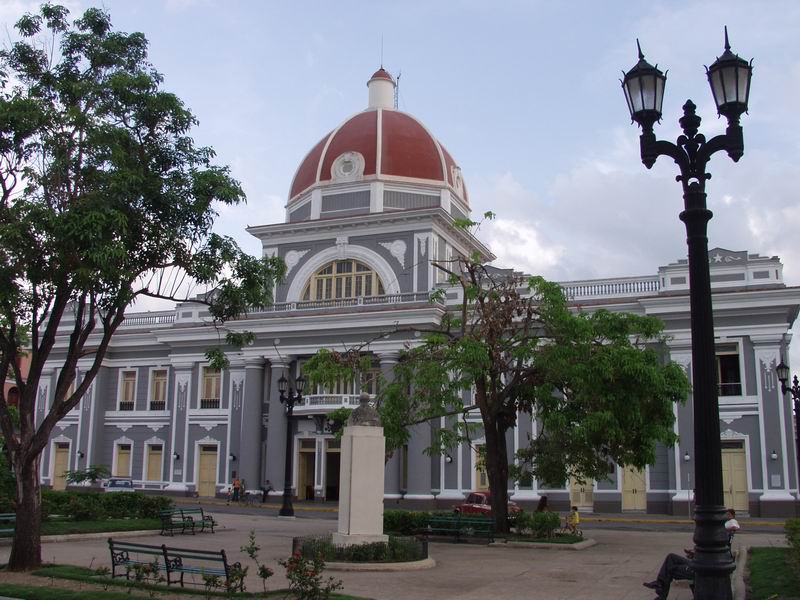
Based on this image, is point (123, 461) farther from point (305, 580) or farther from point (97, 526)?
point (305, 580)

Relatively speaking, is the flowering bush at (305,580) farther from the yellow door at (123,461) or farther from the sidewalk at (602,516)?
the yellow door at (123,461)

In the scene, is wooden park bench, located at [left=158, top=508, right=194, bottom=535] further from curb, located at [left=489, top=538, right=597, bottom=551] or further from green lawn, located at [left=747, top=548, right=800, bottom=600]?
green lawn, located at [left=747, top=548, right=800, bottom=600]

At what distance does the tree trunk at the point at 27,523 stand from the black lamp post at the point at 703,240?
10.9m

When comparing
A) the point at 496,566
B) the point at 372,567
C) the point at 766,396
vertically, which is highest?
the point at 766,396

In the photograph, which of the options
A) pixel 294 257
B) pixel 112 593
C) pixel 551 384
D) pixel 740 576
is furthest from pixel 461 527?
pixel 294 257

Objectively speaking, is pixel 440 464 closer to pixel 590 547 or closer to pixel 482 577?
pixel 590 547

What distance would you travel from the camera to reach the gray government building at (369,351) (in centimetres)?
3281

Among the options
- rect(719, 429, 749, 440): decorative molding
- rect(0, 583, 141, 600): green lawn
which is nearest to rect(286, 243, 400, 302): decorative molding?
rect(719, 429, 749, 440): decorative molding

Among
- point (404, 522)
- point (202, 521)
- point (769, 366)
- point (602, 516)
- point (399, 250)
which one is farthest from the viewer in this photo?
point (399, 250)

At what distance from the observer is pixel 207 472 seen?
138 ft

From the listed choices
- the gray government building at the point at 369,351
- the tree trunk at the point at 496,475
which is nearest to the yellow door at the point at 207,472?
the gray government building at the point at 369,351

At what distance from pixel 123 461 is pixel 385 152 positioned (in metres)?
21.3

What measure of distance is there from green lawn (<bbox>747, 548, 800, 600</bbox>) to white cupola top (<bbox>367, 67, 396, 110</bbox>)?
3532 centimetres

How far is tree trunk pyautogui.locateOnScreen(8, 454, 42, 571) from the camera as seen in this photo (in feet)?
46.0
